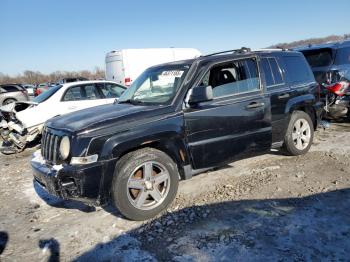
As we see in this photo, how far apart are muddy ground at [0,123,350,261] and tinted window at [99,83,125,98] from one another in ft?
15.1

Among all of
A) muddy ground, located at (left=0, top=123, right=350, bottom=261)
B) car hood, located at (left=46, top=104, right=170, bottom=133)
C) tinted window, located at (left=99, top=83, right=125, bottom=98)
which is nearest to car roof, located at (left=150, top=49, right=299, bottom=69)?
car hood, located at (left=46, top=104, right=170, bottom=133)

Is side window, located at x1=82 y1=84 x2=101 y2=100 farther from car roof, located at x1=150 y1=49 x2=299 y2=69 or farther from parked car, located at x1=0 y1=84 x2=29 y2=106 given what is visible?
parked car, located at x1=0 y1=84 x2=29 y2=106

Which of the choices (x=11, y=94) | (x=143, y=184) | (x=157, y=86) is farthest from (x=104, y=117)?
(x=11, y=94)

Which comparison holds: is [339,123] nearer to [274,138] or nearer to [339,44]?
[339,44]

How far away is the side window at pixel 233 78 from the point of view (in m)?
5.00

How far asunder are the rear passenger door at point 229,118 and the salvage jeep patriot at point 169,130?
0.5 inches

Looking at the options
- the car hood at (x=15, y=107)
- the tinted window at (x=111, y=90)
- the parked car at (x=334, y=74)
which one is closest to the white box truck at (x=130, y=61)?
the tinted window at (x=111, y=90)

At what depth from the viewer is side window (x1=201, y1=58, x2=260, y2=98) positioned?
5.00 m

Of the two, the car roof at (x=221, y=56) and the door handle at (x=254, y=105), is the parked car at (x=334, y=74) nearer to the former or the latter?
the car roof at (x=221, y=56)

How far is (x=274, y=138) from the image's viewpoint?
5.62 meters

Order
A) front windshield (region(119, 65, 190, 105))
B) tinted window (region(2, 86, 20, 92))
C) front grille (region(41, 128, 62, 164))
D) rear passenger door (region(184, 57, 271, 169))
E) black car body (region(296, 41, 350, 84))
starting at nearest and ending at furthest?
1. front grille (region(41, 128, 62, 164))
2. rear passenger door (region(184, 57, 271, 169))
3. front windshield (region(119, 65, 190, 105))
4. black car body (region(296, 41, 350, 84))
5. tinted window (region(2, 86, 20, 92))

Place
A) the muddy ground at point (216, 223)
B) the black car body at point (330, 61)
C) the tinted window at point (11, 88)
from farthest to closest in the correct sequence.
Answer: the tinted window at point (11, 88)
the black car body at point (330, 61)
the muddy ground at point (216, 223)

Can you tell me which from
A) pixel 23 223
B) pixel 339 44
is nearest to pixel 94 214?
pixel 23 223

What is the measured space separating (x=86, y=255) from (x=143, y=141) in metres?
1.40
